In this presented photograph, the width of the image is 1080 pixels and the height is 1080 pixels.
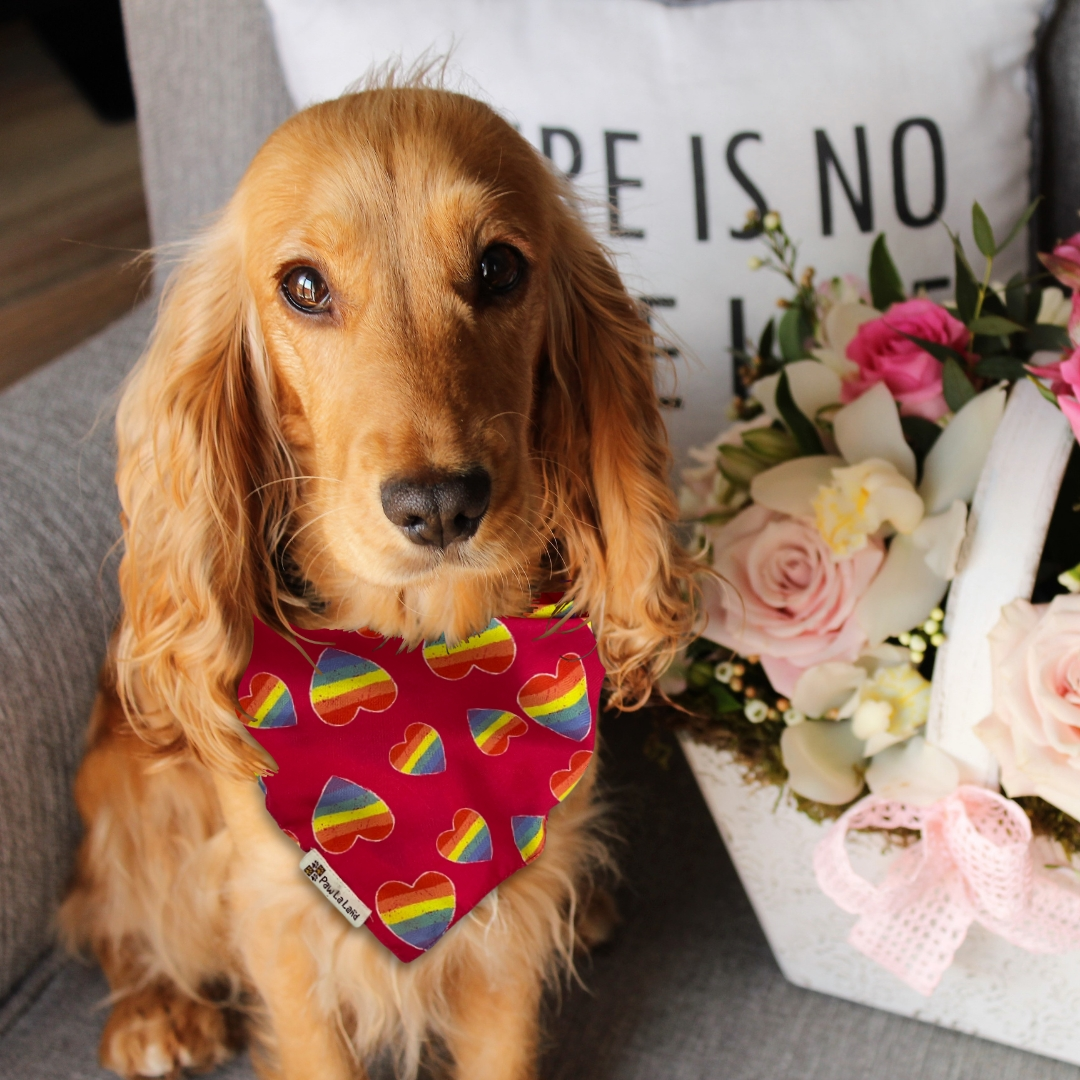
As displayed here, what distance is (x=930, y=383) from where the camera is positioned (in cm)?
101

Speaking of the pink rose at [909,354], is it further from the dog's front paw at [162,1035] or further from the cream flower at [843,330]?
the dog's front paw at [162,1035]

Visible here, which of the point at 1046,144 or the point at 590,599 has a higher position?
the point at 1046,144

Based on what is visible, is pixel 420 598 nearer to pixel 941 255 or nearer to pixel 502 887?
pixel 502 887

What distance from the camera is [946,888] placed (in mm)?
955

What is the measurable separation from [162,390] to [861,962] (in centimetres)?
91

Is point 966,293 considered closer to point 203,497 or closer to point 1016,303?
point 1016,303

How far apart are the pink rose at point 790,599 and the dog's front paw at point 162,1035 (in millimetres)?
704

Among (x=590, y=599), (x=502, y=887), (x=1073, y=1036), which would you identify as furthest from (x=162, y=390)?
(x=1073, y=1036)

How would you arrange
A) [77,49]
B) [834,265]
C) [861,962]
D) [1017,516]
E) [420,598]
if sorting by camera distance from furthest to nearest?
[77,49]
[834,265]
[861,962]
[420,598]
[1017,516]

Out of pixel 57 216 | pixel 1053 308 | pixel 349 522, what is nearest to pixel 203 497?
pixel 349 522

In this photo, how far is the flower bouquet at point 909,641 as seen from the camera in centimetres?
84

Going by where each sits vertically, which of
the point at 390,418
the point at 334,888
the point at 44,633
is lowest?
the point at 334,888

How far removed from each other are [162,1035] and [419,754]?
0.46 meters

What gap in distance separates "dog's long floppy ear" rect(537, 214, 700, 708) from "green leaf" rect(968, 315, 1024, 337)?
0.95 feet
